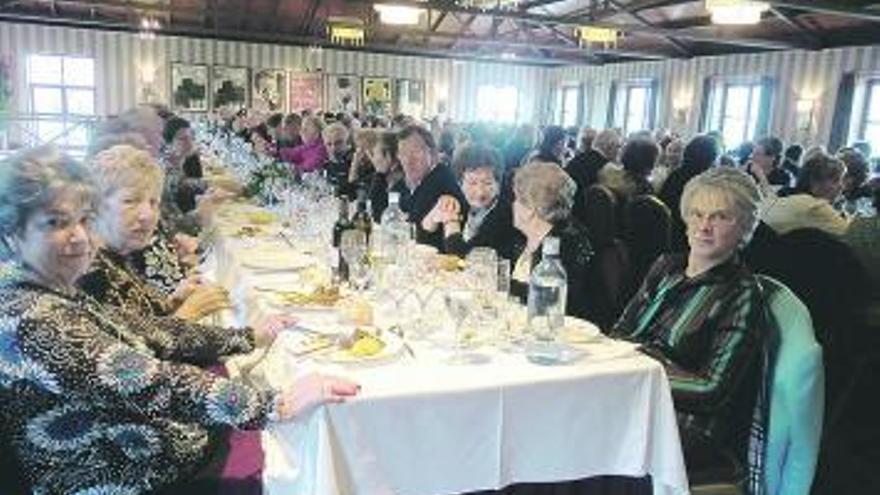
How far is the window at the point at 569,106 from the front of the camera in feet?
56.7

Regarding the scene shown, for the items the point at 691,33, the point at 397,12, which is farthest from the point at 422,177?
the point at 691,33

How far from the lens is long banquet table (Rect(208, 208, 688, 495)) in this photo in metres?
1.60

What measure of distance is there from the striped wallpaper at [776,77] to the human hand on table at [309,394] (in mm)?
11038

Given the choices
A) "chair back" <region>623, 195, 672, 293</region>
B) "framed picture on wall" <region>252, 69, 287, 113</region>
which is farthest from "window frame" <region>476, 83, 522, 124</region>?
"chair back" <region>623, 195, 672, 293</region>

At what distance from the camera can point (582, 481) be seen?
1.89 m

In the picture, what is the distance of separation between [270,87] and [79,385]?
1486 centimetres

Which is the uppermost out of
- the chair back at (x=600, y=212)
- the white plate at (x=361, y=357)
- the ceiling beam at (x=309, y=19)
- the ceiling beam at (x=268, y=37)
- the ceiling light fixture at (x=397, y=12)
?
the ceiling beam at (x=309, y=19)

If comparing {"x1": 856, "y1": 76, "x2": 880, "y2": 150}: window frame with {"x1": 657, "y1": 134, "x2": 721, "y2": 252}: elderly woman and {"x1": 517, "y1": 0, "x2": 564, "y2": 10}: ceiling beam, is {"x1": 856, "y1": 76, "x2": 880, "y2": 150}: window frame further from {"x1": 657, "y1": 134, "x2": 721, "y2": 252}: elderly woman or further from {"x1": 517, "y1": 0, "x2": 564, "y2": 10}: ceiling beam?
{"x1": 657, "y1": 134, "x2": 721, "y2": 252}: elderly woman

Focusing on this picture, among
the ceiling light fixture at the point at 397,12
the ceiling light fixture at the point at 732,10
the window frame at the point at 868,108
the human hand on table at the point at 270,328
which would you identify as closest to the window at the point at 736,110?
the window frame at the point at 868,108

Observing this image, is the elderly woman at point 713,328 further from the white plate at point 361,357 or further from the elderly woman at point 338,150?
the elderly woman at point 338,150

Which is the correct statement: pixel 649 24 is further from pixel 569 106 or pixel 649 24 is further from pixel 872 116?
pixel 569 106

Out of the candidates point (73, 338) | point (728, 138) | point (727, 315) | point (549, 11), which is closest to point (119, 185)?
point (73, 338)

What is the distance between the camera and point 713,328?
2033 millimetres

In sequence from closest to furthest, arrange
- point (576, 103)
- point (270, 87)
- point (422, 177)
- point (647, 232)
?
point (422, 177), point (647, 232), point (270, 87), point (576, 103)
